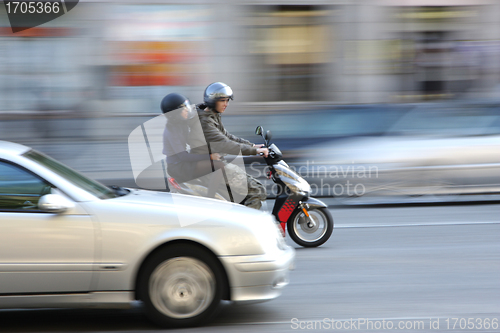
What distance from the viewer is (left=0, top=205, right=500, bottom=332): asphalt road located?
420 centimetres

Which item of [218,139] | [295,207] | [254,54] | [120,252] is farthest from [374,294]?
[254,54]

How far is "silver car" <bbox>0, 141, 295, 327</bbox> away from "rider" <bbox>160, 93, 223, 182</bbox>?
1544 millimetres

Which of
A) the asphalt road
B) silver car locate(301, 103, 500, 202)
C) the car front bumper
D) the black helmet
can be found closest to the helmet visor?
the black helmet

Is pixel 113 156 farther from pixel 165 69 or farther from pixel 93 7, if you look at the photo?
pixel 93 7

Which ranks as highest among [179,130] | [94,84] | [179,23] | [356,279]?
[179,23]

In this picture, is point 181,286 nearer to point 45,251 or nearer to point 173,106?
point 45,251

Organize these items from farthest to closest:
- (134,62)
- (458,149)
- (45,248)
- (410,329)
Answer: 1. (134,62)
2. (458,149)
3. (410,329)
4. (45,248)

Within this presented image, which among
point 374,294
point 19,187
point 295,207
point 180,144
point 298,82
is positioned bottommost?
point 374,294

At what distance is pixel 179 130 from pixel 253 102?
8.38 meters

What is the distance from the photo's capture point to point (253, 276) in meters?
4.02

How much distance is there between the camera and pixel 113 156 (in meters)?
12.2

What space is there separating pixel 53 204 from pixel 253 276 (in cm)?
139

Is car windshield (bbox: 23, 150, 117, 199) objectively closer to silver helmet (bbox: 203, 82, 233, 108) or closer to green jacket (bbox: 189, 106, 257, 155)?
green jacket (bbox: 189, 106, 257, 155)

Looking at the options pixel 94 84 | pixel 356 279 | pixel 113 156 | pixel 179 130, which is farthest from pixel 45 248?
pixel 94 84
